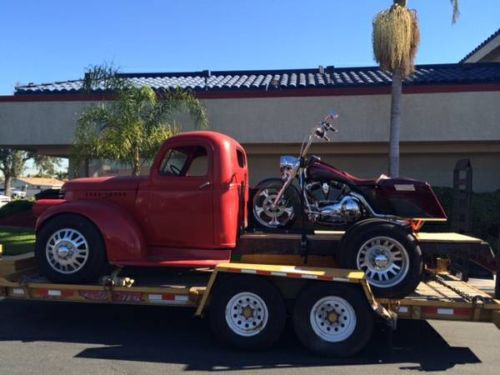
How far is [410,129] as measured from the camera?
14.5 m

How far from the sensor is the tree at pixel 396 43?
12.2 meters

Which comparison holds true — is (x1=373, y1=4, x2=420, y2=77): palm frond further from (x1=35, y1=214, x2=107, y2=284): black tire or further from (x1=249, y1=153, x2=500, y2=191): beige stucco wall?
(x1=35, y1=214, x2=107, y2=284): black tire

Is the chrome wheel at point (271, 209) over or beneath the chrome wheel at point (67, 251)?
over

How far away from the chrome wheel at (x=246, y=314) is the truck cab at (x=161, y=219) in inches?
24.6

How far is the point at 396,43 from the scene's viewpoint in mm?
12211

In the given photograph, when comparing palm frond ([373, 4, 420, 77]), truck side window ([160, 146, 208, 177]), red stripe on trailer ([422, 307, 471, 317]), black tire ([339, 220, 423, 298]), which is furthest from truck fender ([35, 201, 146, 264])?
palm frond ([373, 4, 420, 77])

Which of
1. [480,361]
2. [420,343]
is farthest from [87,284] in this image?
[480,361]

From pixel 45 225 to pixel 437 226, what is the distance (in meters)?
7.78

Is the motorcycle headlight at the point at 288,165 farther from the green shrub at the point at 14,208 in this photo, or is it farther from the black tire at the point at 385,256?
the green shrub at the point at 14,208

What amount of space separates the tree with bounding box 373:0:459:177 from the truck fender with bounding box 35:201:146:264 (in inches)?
302

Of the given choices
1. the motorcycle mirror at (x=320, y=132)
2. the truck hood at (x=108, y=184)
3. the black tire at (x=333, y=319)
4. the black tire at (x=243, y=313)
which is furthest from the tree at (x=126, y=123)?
the black tire at (x=333, y=319)

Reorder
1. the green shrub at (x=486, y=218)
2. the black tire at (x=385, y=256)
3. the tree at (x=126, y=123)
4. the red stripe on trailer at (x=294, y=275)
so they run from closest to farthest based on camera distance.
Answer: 1. the red stripe on trailer at (x=294, y=275)
2. the black tire at (x=385, y=256)
3. the tree at (x=126, y=123)
4. the green shrub at (x=486, y=218)

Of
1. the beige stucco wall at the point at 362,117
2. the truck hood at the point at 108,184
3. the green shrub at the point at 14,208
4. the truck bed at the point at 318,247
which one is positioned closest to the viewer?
the truck bed at the point at 318,247

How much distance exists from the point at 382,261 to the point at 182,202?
2.47 m
